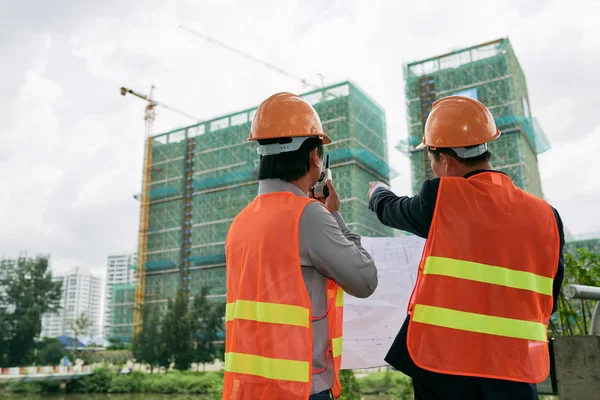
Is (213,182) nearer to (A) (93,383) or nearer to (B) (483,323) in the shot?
(A) (93,383)

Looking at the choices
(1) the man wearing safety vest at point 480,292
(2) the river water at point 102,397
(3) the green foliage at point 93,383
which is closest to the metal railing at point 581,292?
(1) the man wearing safety vest at point 480,292


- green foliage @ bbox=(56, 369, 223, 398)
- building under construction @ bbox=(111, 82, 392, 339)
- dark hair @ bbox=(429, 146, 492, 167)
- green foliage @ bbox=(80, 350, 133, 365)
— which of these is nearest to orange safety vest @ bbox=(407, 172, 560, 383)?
dark hair @ bbox=(429, 146, 492, 167)

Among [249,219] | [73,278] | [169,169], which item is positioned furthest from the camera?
[73,278]

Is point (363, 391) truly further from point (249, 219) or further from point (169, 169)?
point (169, 169)

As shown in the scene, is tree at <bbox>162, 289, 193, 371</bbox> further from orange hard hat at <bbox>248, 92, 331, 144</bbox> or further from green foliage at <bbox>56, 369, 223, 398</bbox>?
orange hard hat at <bbox>248, 92, 331, 144</bbox>

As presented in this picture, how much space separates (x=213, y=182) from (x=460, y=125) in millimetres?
41343

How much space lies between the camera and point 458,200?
4.42ft

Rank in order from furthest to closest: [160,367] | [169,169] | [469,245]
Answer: [169,169], [160,367], [469,245]

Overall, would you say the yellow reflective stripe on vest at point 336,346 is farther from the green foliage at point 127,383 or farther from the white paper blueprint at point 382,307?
the green foliage at point 127,383

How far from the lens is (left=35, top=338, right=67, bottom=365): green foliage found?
26.5 metres

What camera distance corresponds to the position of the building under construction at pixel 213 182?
3559 centimetres

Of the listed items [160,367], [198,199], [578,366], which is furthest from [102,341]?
[578,366]

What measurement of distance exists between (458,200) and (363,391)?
18.3m

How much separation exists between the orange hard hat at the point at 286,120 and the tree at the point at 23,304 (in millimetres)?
28684
